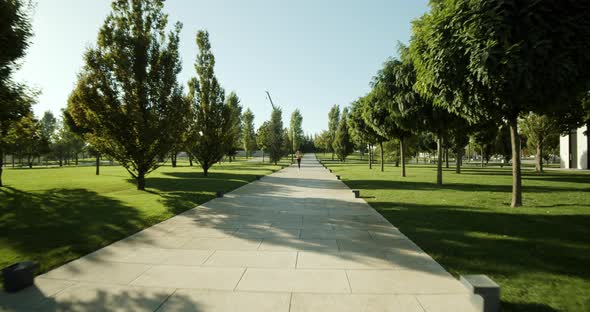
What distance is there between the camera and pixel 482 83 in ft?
27.8

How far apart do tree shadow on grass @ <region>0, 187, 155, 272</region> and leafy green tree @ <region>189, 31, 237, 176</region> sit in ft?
52.1

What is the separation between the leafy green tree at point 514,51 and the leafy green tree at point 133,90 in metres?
12.6

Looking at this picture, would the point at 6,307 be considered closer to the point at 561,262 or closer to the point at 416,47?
the point at 561,262

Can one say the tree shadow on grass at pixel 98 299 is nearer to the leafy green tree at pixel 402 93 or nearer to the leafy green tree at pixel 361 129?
the leafy green tree at pixel 402 93

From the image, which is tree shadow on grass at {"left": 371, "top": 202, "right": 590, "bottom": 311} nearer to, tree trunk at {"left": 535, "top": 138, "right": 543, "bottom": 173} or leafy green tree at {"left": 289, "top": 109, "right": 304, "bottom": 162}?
tree trunk at {"left": 535, "top": 138, "right": 543, "bottom": 173}

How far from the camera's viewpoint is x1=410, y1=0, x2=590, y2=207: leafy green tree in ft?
25.8

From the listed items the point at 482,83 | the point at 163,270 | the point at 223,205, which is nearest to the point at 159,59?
the point at 223,205

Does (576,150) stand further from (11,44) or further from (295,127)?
(295,127)

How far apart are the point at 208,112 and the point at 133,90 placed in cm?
1374

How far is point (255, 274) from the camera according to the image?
182 inches

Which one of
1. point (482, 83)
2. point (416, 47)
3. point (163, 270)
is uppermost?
point (416, 47)

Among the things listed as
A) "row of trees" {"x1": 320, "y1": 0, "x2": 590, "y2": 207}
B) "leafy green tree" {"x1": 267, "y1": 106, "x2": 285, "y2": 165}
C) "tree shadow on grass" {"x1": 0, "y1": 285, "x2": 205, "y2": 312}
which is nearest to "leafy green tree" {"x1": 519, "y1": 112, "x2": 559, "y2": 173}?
"row of trees" {"x1": 320, "y1": 0, "x2": 590, "y2": 207}

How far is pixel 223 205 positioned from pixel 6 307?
7.57 metres

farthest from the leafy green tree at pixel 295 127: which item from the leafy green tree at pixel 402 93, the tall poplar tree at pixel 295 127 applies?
the leafy green tree at pixel 402 93
